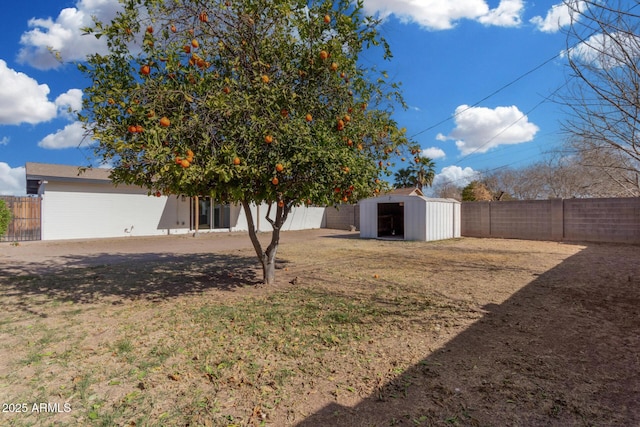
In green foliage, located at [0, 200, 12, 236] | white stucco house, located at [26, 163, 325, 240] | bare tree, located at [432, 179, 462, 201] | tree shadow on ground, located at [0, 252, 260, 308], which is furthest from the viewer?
bare tree, located at [432, 179, 462, 201]

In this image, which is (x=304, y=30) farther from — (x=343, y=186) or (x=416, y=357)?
(x=416, y=357)

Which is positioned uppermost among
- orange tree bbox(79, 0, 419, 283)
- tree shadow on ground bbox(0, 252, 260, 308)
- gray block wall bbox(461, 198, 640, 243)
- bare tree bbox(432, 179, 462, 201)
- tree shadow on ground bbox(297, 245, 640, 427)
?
bare tree bbox(432, 179, 462, 201)

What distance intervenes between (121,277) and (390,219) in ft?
47.6

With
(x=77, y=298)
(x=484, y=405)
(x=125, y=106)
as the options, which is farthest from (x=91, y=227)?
(x=484, y=405)

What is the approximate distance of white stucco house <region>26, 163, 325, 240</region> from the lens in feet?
47.2

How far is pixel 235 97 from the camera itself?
4.38 meters

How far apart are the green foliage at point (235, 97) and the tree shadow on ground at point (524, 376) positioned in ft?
8.42

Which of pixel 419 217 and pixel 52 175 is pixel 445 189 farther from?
pixel 52 175

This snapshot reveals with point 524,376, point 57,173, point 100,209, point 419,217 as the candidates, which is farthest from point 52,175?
point 524,376

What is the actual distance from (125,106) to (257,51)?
1.89 metres

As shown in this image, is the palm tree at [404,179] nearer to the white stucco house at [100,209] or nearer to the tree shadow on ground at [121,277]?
the white stucco house at [100,209]

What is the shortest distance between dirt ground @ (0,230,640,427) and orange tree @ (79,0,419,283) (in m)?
1.76

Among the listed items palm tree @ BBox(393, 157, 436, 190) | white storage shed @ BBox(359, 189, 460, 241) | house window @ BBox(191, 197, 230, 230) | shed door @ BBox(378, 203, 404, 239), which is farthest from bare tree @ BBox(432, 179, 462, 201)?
house window @ BBox(191, 197, 230, 230)

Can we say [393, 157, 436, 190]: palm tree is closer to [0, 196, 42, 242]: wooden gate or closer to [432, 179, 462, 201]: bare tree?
[432, 179, 462, 201]: bare tree
